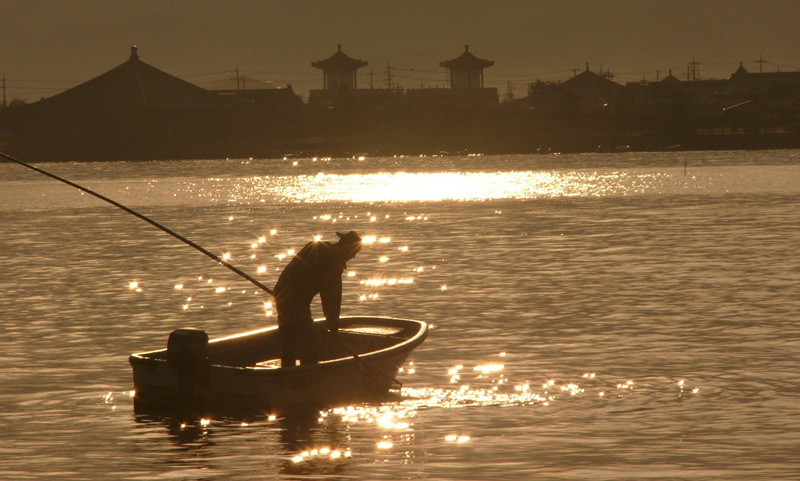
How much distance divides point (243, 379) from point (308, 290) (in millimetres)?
1176

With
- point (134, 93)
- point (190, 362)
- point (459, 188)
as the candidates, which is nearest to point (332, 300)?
point (190, 362)

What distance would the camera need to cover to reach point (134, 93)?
5733 inches

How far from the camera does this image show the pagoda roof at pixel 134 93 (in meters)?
143

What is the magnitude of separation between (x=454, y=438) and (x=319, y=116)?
137789mm

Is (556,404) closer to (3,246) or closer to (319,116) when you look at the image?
(3,246)

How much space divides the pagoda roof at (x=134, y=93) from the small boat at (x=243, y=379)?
432ft

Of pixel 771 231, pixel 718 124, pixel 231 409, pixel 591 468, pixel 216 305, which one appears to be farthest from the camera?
pixel 718 124

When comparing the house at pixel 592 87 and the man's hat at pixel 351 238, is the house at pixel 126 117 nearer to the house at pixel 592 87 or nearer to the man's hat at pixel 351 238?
the house at pixel 592 87

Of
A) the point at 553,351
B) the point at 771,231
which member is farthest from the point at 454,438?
the point at 771,231

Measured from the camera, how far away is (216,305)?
21766 millimetres

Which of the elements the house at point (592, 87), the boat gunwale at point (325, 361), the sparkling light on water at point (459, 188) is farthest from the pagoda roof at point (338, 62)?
the boat gunwale at point (325, 361)

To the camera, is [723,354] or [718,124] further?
[718,124]

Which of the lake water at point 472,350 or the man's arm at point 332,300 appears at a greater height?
the man's arm at point 332,300

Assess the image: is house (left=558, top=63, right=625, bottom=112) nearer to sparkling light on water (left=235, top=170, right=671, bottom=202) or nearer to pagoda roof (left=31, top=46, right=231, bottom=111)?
pagoda roof (left=31, top=46, right=231, bottom=111)
